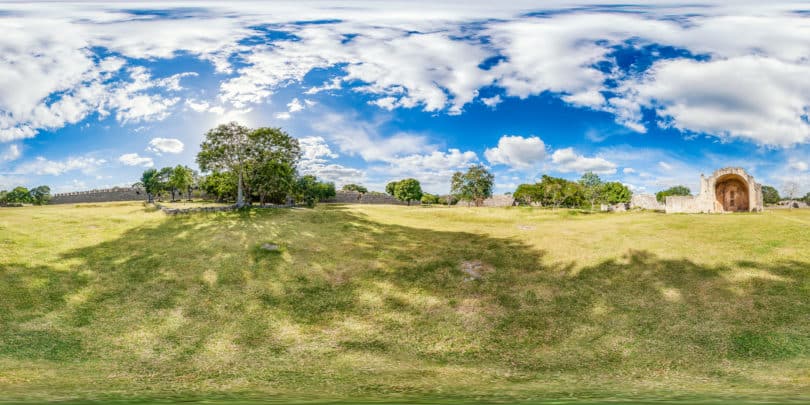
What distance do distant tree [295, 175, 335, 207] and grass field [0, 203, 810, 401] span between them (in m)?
55.4

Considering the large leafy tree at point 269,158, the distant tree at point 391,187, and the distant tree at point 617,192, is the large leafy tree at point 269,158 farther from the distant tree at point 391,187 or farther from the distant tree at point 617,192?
the distant tree at point 617,192

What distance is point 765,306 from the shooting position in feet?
54.3

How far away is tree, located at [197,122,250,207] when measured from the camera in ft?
149

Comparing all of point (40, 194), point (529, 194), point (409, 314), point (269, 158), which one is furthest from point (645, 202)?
point (40, 194)

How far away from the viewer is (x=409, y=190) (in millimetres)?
138625

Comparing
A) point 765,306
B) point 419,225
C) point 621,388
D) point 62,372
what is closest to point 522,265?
point 765,306

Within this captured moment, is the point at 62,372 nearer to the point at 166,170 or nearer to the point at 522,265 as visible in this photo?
the point at 522,265

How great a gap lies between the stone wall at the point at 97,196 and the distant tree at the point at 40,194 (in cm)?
206

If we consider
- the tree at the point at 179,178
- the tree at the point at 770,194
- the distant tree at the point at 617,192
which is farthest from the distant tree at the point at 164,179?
the tree at the point at 770,194

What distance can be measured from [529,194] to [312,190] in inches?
2064

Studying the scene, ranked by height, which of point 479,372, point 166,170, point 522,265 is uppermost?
point 166,170

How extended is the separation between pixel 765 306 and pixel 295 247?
23133 millimetres

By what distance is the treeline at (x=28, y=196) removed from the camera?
83.2m

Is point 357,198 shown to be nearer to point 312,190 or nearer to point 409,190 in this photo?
point 312,190
